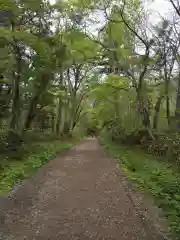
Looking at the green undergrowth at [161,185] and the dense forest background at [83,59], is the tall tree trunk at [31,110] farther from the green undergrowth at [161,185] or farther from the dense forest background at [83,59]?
the green undergrowth at [161,185]

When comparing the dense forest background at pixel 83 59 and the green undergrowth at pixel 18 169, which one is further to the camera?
the dense forest background at pixel 83 59

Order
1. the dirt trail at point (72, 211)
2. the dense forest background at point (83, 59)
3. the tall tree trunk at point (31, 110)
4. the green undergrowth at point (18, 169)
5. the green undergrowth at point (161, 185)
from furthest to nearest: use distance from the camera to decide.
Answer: the tall tree trunk at point (31, 110)
the dense forest background at point (83, 59)
the green undergrowth at point (18, 169)
the green undergrowth at point (161, 185)
the dirt trail at point (72, 211)

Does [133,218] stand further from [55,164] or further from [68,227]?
[55,164]

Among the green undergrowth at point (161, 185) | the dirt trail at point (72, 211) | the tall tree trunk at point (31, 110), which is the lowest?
the dirt trail at point (72, 211)

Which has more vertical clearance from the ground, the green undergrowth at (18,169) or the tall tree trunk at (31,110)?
the tall tree trunk at (31,110)

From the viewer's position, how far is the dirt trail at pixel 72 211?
242 inches

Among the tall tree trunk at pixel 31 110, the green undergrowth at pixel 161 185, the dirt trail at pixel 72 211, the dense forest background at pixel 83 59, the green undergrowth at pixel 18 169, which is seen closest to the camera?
the dirt trail at pixel 72 211

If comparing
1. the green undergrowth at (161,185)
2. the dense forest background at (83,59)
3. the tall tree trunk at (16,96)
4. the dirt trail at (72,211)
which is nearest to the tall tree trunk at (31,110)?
the dense forest background at (83,59)

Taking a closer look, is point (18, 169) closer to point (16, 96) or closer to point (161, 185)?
point (161, 185)

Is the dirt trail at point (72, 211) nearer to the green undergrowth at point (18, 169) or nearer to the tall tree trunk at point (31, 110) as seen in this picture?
the green undergrowth at point (18, 169)

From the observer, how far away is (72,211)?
7.57 m

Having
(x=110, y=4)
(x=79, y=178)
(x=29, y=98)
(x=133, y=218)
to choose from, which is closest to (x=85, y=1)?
(x=110, y=4)

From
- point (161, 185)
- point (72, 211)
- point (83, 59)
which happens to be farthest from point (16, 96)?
point (72, 211)

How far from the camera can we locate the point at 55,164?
49.0ft
